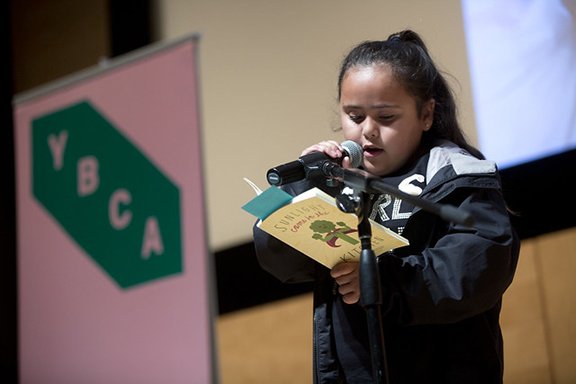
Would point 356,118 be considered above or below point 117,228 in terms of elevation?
above

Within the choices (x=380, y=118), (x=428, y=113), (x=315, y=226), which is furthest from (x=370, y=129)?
(x=315, y=226)

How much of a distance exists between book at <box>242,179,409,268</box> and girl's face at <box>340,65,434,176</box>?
7.9 inches

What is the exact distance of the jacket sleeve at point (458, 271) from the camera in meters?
1.37

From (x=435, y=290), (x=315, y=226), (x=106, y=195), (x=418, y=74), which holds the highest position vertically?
(x=418, y=74)

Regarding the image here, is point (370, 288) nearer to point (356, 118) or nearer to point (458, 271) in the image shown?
point (458, 271)

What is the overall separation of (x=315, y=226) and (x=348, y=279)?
10cm

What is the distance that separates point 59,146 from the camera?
178cm

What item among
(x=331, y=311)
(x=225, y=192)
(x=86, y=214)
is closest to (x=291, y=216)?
(x=331, y=311)

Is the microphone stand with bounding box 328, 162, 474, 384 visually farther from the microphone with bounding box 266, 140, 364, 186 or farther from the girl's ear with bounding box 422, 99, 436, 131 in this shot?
the girl's ear with bounding box 422, 99, 436, 131

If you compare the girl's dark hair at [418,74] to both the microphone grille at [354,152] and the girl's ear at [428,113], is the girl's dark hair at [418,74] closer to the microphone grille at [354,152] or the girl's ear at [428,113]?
the girl's ear at [428,113]

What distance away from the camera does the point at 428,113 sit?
1.63 metres

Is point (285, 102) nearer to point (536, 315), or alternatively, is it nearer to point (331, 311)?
point (536, 315)

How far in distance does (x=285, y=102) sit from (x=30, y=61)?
1.15m

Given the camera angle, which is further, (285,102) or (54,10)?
(54,10)
